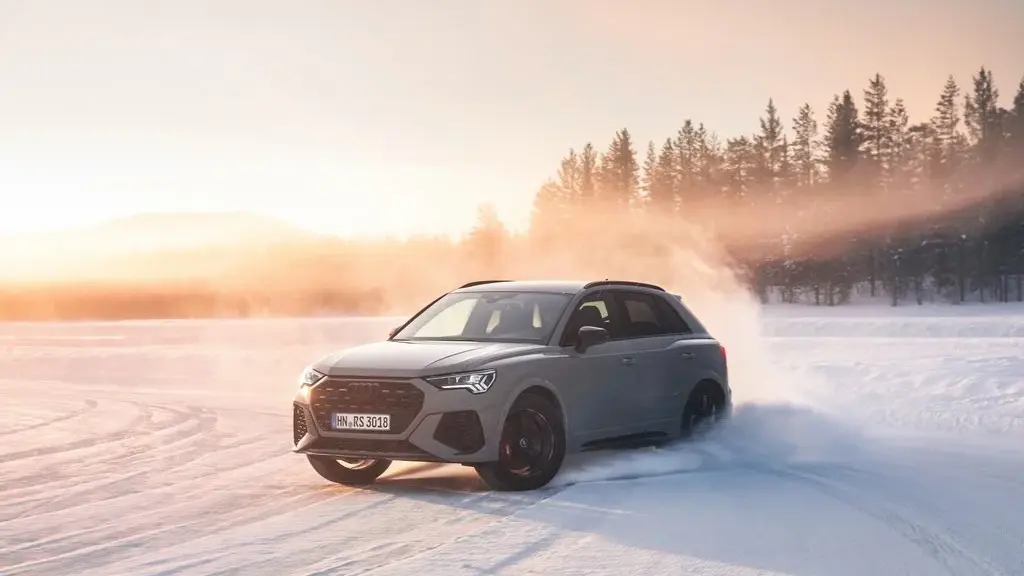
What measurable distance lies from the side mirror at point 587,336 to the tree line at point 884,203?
300 feet

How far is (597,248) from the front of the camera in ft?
361

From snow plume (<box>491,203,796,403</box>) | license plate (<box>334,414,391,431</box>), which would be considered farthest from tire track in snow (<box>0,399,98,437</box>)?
snow plume (<box>491,203,796,403</box>)

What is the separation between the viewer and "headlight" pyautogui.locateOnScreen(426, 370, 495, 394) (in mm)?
9555

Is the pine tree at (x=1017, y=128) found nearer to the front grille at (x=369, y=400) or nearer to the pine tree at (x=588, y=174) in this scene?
the pine tree at (x=588, y=174)

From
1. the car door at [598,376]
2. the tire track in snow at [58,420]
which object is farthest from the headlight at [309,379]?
the tire track in snow at [58,420]

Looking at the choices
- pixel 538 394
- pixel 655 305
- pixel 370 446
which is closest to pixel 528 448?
pixel 538 394

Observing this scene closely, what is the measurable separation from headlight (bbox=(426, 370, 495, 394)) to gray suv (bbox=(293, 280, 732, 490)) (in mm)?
11

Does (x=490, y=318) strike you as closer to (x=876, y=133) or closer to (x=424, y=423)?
(x=424, y=423)

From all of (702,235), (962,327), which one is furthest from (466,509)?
(702,235)

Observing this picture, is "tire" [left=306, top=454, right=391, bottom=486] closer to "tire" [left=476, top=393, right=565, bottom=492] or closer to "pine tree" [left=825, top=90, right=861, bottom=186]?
"tire" [left=476, top=393, right=565, bottom=492]

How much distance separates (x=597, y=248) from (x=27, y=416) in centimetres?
9313

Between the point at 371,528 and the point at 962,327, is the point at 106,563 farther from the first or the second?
the point at 962,327

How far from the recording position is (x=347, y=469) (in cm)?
1050

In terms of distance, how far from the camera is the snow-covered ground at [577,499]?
283 inches
